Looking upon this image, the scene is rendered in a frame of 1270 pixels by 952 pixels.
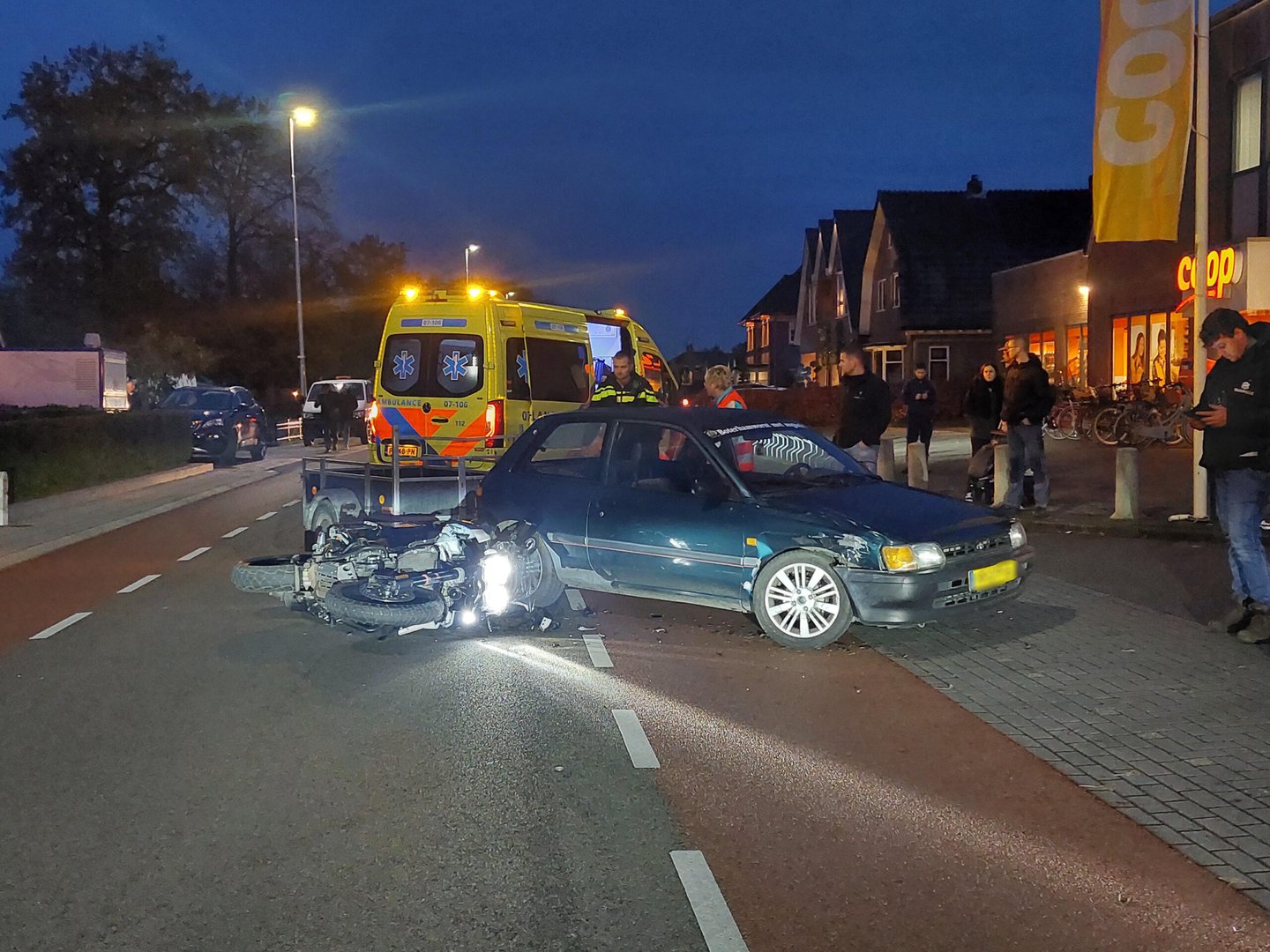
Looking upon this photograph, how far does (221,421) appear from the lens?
29.4m

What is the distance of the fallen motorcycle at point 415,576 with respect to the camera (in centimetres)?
845

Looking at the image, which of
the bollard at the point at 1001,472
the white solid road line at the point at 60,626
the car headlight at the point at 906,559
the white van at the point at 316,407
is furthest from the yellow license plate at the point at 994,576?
the white van at the point at 316,407

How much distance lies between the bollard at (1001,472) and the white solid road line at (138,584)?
29.2ft

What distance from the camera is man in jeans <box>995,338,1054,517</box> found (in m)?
13.6

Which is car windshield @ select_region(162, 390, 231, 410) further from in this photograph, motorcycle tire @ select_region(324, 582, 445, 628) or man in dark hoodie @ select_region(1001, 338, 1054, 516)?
motorcycle tire @ select_region(324, 582, 445, 628)

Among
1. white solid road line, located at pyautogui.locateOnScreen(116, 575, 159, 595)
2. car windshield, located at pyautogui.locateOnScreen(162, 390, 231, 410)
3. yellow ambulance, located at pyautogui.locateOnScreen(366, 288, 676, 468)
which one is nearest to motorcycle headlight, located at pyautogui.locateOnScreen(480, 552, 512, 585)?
white solid road line, located at pyautogui.locateOnScreen(116, 575, 159, 595)

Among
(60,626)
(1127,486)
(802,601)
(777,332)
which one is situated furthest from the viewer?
(777,332)

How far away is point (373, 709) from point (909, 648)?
3435 mm

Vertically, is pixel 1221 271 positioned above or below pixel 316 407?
above

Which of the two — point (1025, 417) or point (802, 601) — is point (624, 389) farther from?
point (1025, 417)

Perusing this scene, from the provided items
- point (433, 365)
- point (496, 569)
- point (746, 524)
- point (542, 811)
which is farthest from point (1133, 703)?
point (433, 365)

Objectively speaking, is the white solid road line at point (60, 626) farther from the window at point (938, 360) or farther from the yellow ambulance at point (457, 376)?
the window at point (938, 360)

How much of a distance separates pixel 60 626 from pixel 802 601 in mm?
5421

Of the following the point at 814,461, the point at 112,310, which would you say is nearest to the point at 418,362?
the point at 814,461
